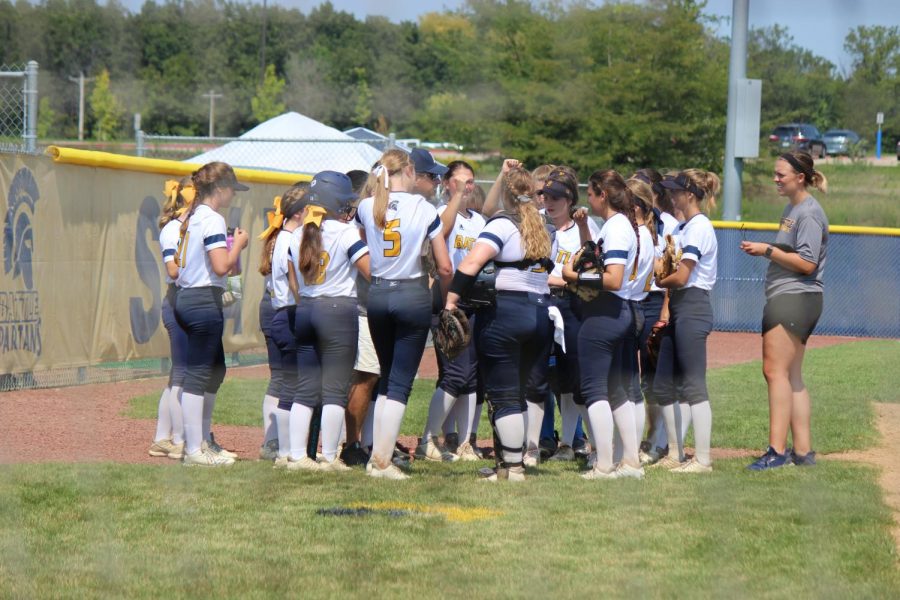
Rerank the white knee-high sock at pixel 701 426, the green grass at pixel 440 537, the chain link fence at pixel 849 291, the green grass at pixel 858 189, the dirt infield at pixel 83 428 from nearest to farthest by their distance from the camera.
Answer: the green grass at pixel 858 189, the green grass at pixel 440 537, the white knee-high sock at pixel 701 426, the dirt infield at pixel 83 428, the chain link fence at pixel 849 291

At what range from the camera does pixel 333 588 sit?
3.82 meters

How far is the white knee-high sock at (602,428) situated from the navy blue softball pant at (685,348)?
0.59m

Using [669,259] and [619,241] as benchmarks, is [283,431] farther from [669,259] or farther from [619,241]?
[669,259]

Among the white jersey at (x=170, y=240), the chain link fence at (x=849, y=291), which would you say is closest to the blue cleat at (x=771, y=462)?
the white jersey at (x=170, y=240)

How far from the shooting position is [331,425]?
579 centimetres

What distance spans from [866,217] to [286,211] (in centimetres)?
429

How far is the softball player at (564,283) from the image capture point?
5.52 meters

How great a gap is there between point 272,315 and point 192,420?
0.77 meters

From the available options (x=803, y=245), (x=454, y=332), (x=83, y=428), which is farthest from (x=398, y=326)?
(x=83, y=428)

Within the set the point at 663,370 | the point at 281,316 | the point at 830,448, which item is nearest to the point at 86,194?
the point at 281,316

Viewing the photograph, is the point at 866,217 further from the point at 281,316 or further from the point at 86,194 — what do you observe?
the point at 86,194

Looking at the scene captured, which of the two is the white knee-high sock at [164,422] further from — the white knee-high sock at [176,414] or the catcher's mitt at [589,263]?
the catcher's mitt at [589,263]

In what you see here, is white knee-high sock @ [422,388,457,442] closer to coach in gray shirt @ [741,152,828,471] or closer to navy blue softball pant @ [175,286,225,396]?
navy blue softball pant @ [175,286,225,396]

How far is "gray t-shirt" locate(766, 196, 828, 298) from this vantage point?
18.0 feet
